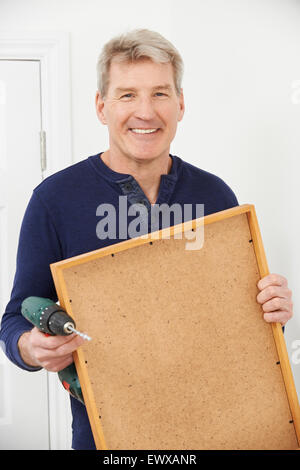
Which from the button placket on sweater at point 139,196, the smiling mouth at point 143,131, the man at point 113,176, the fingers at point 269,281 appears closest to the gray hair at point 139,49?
the man at point 113,176

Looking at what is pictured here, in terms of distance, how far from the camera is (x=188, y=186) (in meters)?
1.20

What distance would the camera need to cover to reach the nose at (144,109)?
1082mm

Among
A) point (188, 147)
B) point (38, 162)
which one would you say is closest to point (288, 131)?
point (188, 147)

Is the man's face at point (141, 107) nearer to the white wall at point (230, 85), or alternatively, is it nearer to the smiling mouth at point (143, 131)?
the smiling mouth at point (143, 131)

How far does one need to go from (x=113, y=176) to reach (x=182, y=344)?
1.36 ft

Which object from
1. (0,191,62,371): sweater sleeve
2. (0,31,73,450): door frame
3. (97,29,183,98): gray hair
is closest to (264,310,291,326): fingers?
(0,191,62,371): sweater sleeve

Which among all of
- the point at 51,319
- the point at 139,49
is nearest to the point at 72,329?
the point at 51,319

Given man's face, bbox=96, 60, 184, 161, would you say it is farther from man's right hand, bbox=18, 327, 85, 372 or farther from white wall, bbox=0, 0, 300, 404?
white wall, bbox=0, 0, 300, 404

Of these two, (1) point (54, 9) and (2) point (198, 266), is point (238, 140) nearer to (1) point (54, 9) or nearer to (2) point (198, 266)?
(1) point (54, 9)

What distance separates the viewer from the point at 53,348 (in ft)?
2.70

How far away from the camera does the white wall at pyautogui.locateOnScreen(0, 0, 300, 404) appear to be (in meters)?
1.79

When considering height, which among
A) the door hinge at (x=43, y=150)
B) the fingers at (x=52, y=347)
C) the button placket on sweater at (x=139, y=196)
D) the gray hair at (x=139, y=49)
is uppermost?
the door hinge at (x=43, y=150)

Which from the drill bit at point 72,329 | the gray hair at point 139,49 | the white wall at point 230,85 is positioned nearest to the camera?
the drill bit at point 72,329

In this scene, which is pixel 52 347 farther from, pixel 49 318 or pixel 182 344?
pixel 182 344
